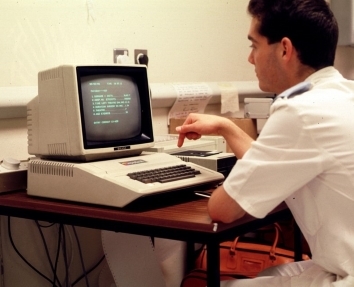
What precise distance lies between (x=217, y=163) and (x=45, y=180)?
55cm

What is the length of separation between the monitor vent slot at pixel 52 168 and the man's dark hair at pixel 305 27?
66 cm

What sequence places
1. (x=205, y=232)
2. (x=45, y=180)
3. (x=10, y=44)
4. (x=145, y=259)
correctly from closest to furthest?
1. (x=205, y=232)
2. (x=45, y=180)
3. (x=10, y=44)
4. (x=145, y=259)

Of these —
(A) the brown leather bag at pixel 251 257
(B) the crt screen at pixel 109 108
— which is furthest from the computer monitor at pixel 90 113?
(A) the brown leather bag at pixel 251 257

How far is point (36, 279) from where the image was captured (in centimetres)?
209

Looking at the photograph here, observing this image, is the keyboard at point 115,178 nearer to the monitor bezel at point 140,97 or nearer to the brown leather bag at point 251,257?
the monitor bezel at point 140,97

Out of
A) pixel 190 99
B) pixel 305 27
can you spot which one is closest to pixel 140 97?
pixel 305 27

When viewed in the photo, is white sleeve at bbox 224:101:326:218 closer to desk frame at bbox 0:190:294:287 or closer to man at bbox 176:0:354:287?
man at bbox 176:0:354:287

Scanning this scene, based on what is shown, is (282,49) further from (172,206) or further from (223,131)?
A: (172,206)

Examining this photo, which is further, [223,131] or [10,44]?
[10,44]

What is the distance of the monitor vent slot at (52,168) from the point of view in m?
1.53

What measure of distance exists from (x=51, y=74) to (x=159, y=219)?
1.92ft

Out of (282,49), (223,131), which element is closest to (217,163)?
(223,131)

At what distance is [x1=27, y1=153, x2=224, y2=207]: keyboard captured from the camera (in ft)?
4.65

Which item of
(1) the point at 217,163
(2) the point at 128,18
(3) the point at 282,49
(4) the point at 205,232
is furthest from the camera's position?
(2) the point at 128,18
